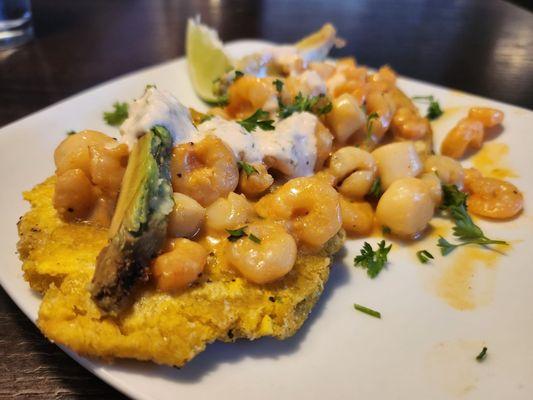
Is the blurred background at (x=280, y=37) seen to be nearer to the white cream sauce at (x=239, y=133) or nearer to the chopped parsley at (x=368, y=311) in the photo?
the white cream sauce at (x=239, y=133)

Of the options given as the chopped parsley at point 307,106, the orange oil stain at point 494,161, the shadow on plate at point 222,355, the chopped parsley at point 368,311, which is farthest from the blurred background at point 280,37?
the chopped parsley at point 368,311

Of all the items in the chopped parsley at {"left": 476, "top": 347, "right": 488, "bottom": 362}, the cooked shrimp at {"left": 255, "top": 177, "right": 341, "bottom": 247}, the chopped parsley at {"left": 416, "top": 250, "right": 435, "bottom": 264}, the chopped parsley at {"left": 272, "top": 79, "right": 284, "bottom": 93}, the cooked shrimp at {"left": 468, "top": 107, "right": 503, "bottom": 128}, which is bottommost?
the chopped parsley at {"left": 416, "top": 250, "right": 435, "bottom": 264}

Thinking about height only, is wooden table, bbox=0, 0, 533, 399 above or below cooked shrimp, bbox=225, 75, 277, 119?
below

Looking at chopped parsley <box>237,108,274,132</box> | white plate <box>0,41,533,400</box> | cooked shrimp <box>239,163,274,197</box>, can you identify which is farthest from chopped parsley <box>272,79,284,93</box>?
white plate <box>0,41,533,400</box>

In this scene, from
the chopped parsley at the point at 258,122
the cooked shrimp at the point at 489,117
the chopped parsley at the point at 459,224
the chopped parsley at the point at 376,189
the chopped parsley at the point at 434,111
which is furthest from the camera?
the chopped parsley at the point at 434,111

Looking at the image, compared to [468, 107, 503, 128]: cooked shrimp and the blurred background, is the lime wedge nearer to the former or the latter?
the blurred background

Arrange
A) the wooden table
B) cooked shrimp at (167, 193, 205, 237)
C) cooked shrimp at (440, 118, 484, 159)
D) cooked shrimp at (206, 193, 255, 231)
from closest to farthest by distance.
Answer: cooked shrimp at (167, 193, 205, 237)
cooked shrimp at (206, 193, 255, 231)
cooked shrimp at (440, 118, 484, 159)
the wooden table

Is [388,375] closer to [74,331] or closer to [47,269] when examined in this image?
[74,331]
